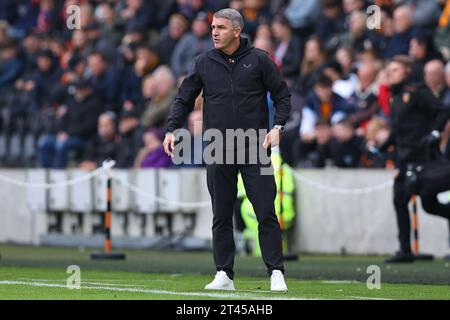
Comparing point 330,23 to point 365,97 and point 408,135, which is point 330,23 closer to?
point 365,97

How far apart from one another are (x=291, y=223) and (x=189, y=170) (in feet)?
6.40

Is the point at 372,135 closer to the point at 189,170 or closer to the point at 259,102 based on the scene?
the point at 189,170

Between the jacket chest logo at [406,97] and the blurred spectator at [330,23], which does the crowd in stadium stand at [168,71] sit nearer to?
the blurred spectator at [330,23]

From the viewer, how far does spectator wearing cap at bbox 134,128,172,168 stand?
22.7m

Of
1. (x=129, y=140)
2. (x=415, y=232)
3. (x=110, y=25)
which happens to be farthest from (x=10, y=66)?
(x=415, y=232)

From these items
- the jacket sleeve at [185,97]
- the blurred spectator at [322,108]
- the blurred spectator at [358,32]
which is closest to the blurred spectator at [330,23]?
the blurred spectator at [358,32]

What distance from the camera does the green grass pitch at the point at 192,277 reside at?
1180cm

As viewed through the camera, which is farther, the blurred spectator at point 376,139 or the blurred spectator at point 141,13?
the blurred spectator at point 141,13

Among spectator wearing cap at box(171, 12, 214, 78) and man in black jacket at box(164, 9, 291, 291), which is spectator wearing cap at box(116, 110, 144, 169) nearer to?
spectator wearing cap at box(171, 12, 214, 78)

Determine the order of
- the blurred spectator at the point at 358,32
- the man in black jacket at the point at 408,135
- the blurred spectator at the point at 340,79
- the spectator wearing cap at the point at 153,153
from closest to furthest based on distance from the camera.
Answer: the man in black jacket at the point at 408,135, the blurred spectator at the point at 340,79, the blurred spectator at the point at 358,32, the spectator wearing cap at the point at 153,153

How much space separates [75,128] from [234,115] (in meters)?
13.1

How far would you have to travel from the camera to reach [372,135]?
2042cm

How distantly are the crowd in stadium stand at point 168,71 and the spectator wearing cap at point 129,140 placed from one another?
0.07ft
